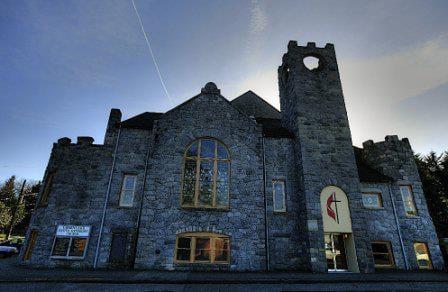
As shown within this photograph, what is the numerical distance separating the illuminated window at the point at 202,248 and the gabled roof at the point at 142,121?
21.9 feet

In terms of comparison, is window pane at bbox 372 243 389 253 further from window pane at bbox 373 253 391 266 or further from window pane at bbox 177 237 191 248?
window pane at bbox 177 237 191 248

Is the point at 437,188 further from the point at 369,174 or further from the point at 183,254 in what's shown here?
the point at 183,254

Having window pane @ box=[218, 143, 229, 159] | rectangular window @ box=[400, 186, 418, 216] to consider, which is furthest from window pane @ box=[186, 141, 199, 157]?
rectangular window @ box=[400, 186, 418, 216]

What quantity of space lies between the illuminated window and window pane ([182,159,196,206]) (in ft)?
5.64

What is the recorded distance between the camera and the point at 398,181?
1582cm

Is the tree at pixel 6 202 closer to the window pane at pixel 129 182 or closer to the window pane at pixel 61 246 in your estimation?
the window pane at pixel 61 246

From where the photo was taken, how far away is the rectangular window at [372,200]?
15.1 m

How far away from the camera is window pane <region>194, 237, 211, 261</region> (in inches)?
480

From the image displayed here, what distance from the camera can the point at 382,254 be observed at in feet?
46.4

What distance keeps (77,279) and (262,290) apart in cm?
665

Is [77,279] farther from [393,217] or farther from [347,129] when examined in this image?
[393,217]

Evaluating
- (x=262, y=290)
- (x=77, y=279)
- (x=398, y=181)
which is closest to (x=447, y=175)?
(x=398, y=181)

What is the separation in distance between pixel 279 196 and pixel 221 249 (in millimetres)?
4286

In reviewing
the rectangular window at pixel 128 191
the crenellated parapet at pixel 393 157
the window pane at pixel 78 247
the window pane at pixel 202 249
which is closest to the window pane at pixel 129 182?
the rectangular window at pixel 128 191
